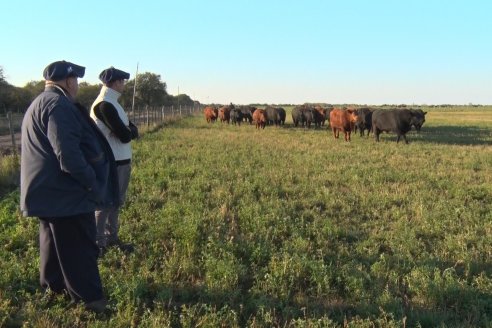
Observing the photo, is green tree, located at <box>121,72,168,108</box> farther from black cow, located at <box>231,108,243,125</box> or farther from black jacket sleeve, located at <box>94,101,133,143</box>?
black jacket sleeve, located at <box>94,101,133,143</box>

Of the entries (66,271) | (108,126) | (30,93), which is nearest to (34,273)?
(66,271)

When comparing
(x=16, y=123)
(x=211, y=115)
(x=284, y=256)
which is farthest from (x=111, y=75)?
(x=211, y=115)

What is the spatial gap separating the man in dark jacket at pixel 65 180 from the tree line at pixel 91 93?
22.1m

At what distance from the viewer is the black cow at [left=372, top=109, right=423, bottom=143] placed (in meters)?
18.5

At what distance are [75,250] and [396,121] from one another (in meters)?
16.7

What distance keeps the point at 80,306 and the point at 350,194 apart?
5.65 metres

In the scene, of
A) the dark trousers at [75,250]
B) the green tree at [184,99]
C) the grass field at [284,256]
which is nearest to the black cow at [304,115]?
the grass field at [284,256]

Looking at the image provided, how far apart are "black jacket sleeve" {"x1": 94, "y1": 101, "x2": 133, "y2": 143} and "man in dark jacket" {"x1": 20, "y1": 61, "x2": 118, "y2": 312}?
1.06 meters

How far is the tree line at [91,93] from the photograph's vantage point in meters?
42.4

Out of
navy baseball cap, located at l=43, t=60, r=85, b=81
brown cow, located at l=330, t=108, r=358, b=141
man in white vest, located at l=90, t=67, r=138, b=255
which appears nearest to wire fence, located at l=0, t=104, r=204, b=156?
man in white vest, located at l=90, t=67, r=138, b=255

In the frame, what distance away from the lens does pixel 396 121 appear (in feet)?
61.0

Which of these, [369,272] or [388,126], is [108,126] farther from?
[388,126]

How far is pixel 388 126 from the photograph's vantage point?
19.2m

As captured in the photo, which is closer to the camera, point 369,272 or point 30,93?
point 369,272
